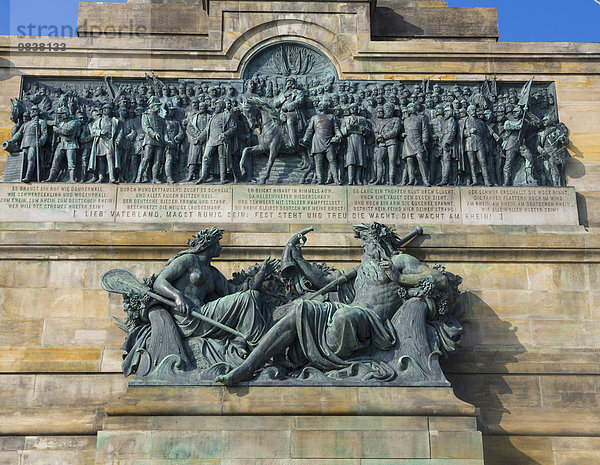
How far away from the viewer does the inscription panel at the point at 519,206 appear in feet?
54.7

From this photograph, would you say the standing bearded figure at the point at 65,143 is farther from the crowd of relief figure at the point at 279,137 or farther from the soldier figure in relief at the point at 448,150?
the soldier figure in relief at the point at 448,150

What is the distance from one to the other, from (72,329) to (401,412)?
224 inches

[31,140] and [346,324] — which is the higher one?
[31,140]

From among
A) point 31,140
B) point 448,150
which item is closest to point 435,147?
point 448,150

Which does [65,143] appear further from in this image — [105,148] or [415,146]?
[415,146]

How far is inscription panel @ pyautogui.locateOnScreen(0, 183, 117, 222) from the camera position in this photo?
54.1 ft

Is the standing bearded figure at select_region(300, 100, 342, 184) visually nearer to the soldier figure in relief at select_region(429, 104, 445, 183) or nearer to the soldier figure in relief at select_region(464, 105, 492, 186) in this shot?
the soldier figure in relief at select_region(429, 104, 445, 183)

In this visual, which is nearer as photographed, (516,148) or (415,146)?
(415,146)

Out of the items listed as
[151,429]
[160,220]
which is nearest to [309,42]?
[160,220]

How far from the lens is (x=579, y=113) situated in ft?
58.1

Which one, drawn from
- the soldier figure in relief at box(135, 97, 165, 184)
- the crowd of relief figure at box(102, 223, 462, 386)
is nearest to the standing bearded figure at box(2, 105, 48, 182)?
the soldier figure in relief at box(135, 97, 165, 184)

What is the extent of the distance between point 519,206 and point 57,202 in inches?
318

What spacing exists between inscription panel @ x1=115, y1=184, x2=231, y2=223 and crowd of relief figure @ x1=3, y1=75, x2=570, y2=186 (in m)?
0.22

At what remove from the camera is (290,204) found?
656 inches
